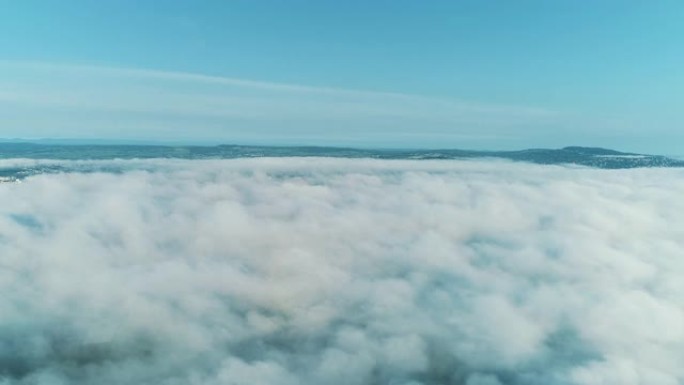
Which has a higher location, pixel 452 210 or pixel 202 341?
pixel 452 210

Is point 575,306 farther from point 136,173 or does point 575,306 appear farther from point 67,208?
point 136,173

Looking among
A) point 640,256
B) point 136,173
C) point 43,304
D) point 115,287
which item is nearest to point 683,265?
point 640,256

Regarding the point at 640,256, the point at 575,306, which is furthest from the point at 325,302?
the point at 640,256

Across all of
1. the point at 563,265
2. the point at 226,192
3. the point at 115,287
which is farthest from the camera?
the point at 226,192

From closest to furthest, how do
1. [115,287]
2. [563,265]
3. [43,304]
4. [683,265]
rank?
1. [43,304]
2. [115,287]
3. [683,265]
4. [563,265]

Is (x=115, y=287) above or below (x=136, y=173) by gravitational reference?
below

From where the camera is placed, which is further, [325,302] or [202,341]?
[325,302]

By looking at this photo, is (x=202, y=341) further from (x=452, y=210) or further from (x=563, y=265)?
(x=452, y=210)

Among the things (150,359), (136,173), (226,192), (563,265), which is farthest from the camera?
(136,173)

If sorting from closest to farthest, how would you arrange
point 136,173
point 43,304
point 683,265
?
point 43,304, point 683,265, point 136,173
